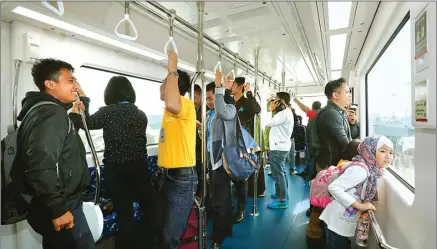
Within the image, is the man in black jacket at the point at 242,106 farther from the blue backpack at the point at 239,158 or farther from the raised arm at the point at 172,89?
the raised arm at the point at 172,89

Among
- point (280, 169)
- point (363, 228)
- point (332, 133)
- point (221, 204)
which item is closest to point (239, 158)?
point (221, 204)

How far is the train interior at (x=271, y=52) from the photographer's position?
114cm

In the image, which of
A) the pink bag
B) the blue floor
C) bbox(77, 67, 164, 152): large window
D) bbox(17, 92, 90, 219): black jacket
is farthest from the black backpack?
the pink bag

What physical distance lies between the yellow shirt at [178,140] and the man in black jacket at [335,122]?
1363 millimetres

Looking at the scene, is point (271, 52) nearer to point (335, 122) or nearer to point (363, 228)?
point (335, 122)

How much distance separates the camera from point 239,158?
101 inches

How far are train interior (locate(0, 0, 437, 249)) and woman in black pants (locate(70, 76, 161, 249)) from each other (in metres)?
0.53

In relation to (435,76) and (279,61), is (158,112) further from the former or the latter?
(435,76)

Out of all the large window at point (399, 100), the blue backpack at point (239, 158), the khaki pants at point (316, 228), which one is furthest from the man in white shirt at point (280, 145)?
the large window at point (399, 100)

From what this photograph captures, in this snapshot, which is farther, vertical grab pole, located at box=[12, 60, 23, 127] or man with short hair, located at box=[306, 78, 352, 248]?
man with short hair, located at box=[306, 78, 352, 248]

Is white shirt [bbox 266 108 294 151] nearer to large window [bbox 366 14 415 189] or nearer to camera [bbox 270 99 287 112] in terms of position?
Result: camera [bbox 270 99 287 112]

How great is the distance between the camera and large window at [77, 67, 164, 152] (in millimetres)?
3051

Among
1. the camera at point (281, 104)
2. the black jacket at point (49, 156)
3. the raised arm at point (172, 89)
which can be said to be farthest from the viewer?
the camera at point (281, 104)

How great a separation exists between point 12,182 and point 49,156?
29 cm
